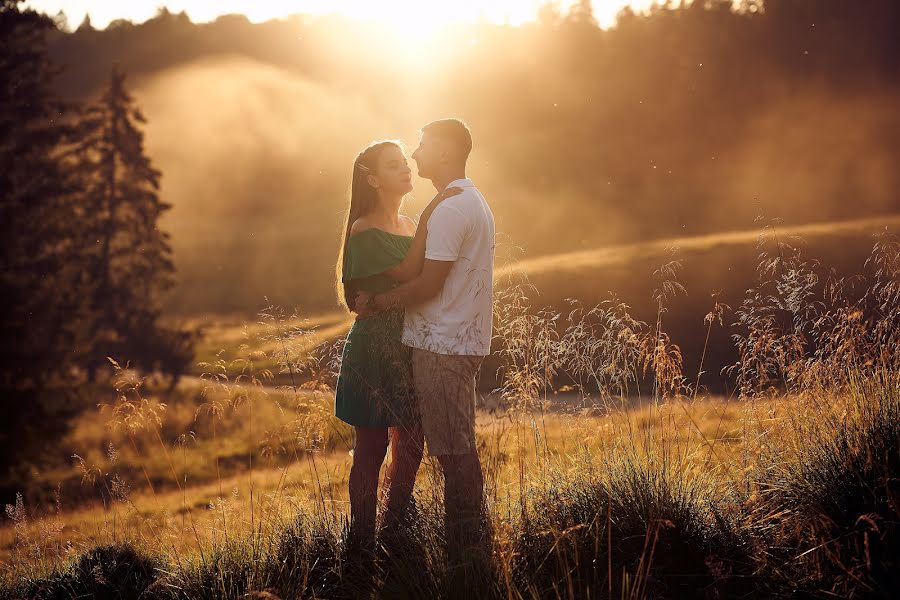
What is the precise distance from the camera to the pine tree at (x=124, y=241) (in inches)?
1093

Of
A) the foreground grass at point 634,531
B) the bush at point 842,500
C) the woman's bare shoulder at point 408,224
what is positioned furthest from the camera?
the woman's bare shoulder at point 408,224

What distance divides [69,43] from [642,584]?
559 ft

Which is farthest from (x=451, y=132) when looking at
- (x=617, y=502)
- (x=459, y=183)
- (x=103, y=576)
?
(x=103, y=576)

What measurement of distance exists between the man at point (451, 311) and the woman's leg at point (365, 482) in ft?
1.87

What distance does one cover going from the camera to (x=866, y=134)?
6150 centimetres

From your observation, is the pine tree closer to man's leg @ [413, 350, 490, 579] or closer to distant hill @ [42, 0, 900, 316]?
distant hill @ [42, 0, 900, 316]

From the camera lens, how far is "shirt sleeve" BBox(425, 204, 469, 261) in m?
4.97

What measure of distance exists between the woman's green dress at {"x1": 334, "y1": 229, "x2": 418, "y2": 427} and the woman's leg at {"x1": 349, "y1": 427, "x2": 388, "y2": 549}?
14 cm

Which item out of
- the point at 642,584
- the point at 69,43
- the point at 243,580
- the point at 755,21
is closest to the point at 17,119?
the point at 243,580

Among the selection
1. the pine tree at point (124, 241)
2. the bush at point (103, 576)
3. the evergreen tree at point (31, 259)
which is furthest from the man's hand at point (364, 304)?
the pine tree at point (124, 241)

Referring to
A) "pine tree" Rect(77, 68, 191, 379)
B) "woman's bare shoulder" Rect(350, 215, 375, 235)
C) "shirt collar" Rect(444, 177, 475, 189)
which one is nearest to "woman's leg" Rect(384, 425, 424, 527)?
"woman's bare shoulder" Rect(350, 215, 375, 235)

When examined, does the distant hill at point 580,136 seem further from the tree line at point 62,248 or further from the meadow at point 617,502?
the meadow at point 617,502

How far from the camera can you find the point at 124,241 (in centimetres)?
2906

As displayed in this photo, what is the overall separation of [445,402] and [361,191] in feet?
5.15
